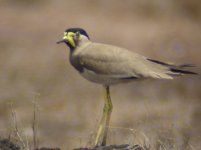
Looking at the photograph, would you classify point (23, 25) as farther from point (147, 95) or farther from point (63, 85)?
point (147, 95)

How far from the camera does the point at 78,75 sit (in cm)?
1741

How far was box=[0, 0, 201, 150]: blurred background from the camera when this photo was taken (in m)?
14.6

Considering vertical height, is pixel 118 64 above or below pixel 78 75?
below

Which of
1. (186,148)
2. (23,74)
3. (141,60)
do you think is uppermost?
(23,74)

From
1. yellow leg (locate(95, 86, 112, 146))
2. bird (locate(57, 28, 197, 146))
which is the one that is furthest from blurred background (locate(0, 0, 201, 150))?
bird (locate(57, 28, 197, 146))

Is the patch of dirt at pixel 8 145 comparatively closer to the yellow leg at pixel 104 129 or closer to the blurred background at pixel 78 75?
the yellow leg at pixel 104 129

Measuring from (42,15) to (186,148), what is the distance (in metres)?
13.5

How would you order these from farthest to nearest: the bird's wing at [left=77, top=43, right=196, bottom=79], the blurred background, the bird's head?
the blurred background → the bird's head → the bird's wing at [left=77, top=43, right=196, bottom=79]

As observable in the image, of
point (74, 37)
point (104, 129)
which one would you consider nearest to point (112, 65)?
point (74, 37)

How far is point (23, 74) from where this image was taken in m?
17.5

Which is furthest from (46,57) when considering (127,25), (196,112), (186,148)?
(186,148)

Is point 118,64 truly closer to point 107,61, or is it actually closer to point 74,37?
point 107,61

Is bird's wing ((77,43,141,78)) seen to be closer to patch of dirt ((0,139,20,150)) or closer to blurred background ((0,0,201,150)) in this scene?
patch of dirt ((0,139,20,150))

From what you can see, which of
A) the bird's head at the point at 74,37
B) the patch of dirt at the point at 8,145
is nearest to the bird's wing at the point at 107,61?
the bird's head at the point at 74,37
